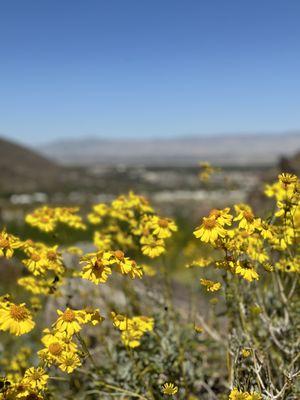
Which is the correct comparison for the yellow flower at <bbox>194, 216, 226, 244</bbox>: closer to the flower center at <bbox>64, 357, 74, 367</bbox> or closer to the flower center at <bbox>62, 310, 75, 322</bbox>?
the flower center at <bbox>62, 310, 75, 322</bbox>

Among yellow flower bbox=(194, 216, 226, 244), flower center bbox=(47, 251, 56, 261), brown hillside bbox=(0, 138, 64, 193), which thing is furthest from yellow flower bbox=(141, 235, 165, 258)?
brown hillside bbox=(0, 138, 64, 193)

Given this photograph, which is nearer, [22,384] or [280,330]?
[22,384]

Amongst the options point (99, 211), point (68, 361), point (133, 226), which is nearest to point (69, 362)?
point (68, 361)

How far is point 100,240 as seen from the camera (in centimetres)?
450

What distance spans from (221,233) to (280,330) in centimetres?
177

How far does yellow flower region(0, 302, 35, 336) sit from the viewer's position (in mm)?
Result: 2592

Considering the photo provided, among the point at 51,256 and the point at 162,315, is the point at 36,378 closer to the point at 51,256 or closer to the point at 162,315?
the point at 51,256

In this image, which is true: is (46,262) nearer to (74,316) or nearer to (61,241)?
(74,316)

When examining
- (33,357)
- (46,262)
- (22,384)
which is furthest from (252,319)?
(33,357)

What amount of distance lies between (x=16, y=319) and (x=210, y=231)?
44.3 inches

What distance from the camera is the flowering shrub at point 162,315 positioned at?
8.77 ft

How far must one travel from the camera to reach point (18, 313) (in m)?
2.66

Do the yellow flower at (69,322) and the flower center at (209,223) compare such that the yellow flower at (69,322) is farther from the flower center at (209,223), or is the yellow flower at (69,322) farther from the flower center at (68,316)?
the flower center at (209,223)

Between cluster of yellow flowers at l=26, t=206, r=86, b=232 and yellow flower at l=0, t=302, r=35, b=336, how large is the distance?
131 cm
